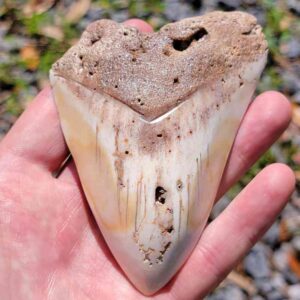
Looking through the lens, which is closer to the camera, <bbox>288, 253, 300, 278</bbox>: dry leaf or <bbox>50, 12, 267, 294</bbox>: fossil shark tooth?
<bbox>50, 12, 267, 294</bbox>: fossil shark tooth

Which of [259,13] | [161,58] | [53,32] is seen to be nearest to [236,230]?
[161,58]

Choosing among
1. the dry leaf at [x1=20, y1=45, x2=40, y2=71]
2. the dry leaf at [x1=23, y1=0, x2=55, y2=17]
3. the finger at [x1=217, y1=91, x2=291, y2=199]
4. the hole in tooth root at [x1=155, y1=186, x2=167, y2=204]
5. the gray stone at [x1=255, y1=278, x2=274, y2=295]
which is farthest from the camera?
the dry leaf at [x1=23, y1=0, x2=55, y2=17]

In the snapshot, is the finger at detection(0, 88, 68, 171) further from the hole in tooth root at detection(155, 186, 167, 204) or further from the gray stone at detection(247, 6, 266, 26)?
the gray stone at detection(247, 6, 266, 26)

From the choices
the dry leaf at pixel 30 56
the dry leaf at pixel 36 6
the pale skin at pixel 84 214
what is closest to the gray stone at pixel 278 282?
the pale skin at pixel 84 214

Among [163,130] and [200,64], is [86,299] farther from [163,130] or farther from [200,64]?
[200,64]

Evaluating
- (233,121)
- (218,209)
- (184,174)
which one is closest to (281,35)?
(218,209)

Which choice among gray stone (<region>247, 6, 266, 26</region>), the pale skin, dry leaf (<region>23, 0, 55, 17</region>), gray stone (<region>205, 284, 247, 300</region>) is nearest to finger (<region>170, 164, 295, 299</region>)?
the pale skin
